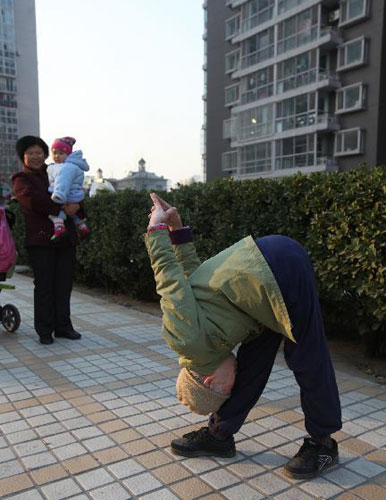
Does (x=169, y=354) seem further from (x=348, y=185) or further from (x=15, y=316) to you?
(x=348, y=185)

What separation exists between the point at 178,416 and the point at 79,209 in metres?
2.70

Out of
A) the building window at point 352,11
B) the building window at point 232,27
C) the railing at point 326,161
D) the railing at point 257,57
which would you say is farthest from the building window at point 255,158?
the building window at point 232,27

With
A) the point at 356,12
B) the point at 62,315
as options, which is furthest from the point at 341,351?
the point at 356,12

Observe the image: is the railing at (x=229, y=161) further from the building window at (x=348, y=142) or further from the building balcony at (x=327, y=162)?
the building window at (x=348, y=142)

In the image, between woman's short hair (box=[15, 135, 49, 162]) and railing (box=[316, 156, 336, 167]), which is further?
railing (box=[316, 156, 336, 167])

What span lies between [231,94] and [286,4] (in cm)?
817

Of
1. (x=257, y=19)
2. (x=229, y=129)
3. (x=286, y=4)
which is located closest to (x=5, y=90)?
(x=229, y=129)

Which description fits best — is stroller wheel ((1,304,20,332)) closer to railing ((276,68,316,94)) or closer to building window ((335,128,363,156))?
building window ((335,128,363,156))

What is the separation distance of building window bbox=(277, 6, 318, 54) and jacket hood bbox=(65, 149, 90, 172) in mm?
28498

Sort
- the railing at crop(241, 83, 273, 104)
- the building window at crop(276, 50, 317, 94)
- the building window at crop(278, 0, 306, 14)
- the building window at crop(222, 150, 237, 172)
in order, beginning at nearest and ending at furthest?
the building window at crop(276, 50, 317, 94) < the building window at crop(278, 0, 306, 14) < the railing at crop(241, 83, 273, 104) < the building window at crop(222, 150, 237, 172)

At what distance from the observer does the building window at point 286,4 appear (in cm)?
3031

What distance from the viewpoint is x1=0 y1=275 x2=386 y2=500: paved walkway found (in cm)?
224

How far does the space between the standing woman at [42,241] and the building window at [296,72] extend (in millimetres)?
28286

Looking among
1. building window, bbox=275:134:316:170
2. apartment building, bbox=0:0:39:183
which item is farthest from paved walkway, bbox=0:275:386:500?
apartment building, bbox=0:0:39:183
